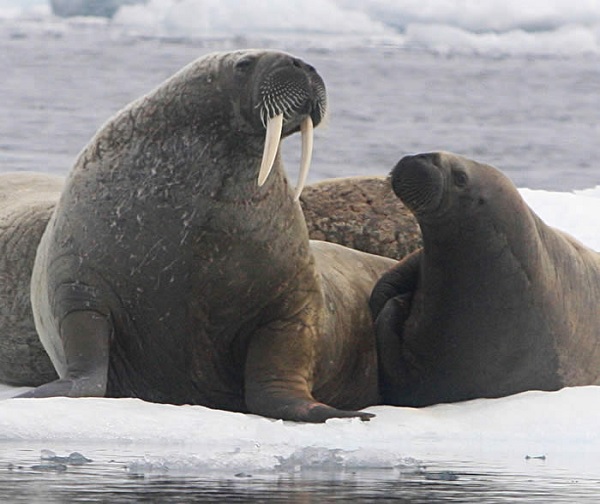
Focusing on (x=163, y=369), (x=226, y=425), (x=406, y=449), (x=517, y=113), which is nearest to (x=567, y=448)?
(x=406, y=449)

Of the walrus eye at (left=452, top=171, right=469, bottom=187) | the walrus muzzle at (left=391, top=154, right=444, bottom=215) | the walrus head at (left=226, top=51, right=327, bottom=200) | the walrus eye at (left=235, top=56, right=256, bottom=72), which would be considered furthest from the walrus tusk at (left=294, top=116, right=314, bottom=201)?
the walrus eye at (left=452, top=171, right=469, bottom=187)

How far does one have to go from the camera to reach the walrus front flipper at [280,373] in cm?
654

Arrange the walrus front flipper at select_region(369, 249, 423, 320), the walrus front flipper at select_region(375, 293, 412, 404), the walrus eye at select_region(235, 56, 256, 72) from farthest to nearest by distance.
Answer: the walrus front flipper at select_region(369, 249, 423, 320), the walrus front flipper at select_region(375, 293, 412, 404), the walrus eye at select_region(235, 56, 256, 72)

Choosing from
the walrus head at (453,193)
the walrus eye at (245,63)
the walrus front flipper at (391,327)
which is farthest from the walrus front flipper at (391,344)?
the walrus eye at (245,63)

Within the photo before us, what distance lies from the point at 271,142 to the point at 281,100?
167 millimetres

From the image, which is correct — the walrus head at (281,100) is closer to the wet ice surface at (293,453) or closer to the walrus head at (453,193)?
the walrus head at (453,193)

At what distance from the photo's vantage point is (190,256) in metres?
6.73

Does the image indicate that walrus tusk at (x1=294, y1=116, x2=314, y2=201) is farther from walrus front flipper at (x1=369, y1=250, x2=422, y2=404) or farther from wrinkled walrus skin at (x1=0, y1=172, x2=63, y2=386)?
wrinkled walrus skin at (x1=0, y1=172, x2=63, y2=386)

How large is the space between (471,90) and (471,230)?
26813mm

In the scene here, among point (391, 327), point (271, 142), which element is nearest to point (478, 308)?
point (391, 327)

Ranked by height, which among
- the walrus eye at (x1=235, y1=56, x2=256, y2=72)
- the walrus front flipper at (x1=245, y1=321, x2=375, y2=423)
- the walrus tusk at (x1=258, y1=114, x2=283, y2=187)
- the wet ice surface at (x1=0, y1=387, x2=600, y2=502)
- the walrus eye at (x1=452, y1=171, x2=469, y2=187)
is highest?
the walrus eye at (x1=235, y1=56, x2=256, y2=72)

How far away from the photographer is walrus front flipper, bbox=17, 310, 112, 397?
6.47 m

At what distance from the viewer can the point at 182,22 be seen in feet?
145

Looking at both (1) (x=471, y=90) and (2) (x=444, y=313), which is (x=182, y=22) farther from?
(2) (x=444, y=313)
